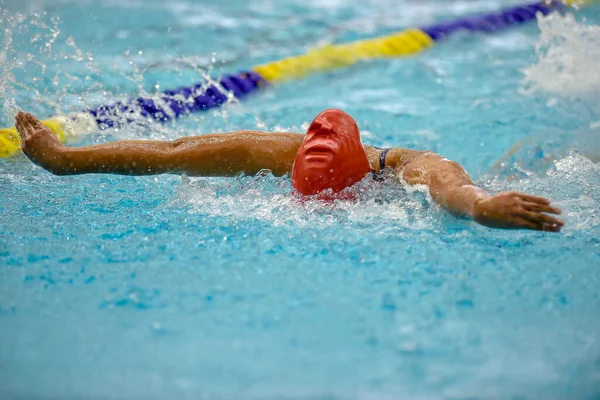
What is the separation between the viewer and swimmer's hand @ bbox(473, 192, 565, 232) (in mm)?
1718

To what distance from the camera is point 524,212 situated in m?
1.72

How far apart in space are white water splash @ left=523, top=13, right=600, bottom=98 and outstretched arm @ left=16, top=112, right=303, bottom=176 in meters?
2.10

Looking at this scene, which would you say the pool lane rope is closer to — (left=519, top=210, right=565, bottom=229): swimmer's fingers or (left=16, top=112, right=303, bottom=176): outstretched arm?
(left=16, top=112, right=303, bottom=176): outstretched arm

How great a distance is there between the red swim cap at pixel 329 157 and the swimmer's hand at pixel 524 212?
0.50 meters

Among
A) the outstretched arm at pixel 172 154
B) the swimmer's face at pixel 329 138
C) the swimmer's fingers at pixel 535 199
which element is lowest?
the swimmer's fingers at pixel 535 199

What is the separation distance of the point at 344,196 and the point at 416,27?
12.1 ft

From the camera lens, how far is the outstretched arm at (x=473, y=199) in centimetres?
172

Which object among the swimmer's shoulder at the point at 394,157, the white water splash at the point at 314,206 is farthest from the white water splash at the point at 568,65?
the white water splash at the point at 314,206

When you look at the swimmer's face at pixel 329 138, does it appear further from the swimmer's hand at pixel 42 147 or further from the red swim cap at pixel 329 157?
the swimmer's hand at pixel 42 147

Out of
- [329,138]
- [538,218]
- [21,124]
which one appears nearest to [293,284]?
[329,138]

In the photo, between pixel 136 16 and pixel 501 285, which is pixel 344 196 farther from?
pixel 136 16

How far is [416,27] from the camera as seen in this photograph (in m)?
5.49

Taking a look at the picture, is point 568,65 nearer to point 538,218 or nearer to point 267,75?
point 267,75

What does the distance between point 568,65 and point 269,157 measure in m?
2.28
